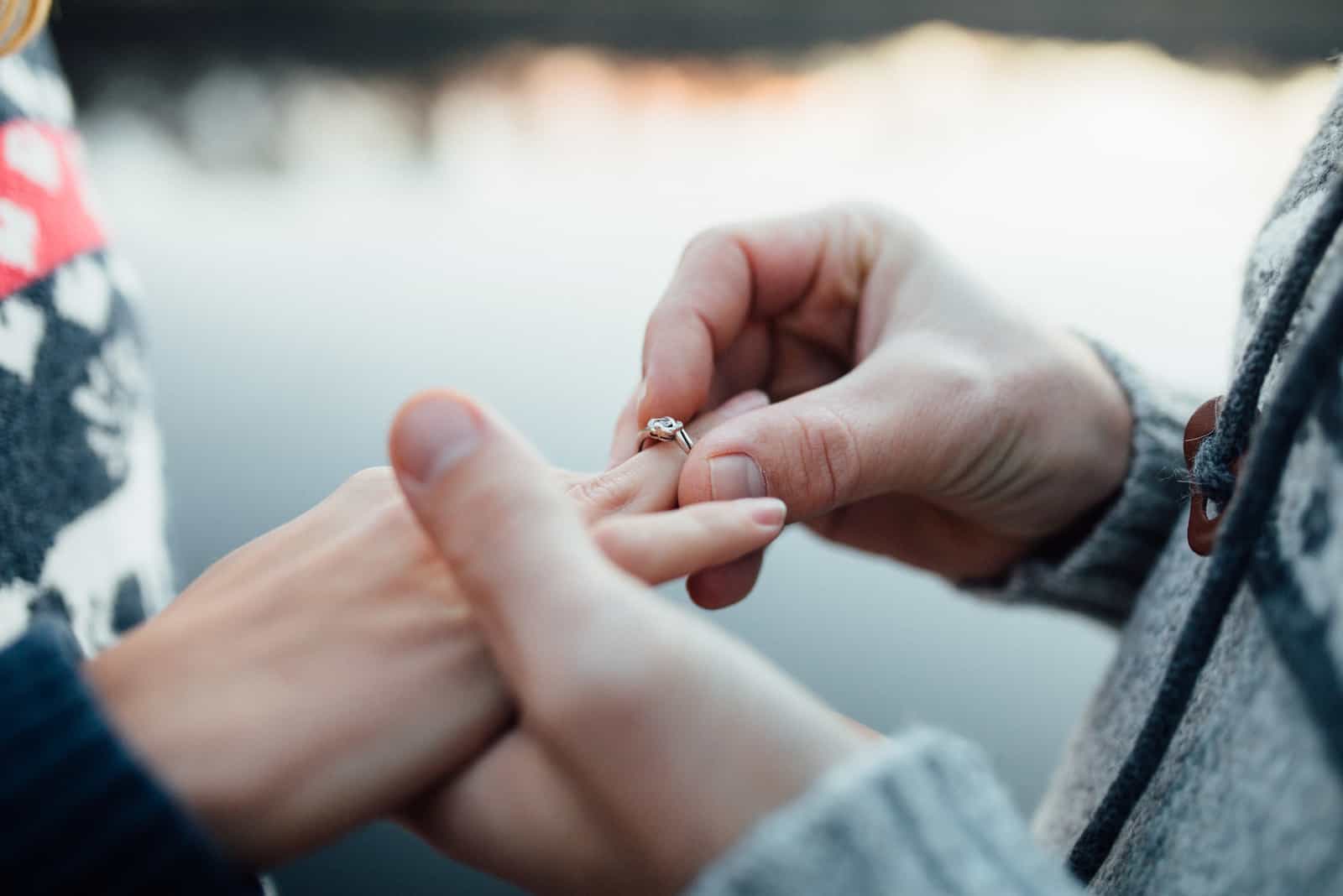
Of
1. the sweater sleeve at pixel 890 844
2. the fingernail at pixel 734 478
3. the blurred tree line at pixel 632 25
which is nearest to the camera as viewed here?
the sweater sleeve at pixel 890 844

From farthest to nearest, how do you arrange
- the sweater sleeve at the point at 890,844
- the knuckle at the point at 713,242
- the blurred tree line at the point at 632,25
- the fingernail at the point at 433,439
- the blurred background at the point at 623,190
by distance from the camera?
the blurred tree line at the point at 632,25, the blurred background at the point at 623,190, the knuckle at the point at 713,242, the fingernail at the point at 433,439, the sweater sleeve at the point at 890,844

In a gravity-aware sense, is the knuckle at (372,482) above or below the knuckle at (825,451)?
above

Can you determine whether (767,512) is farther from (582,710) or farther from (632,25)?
(632,25)

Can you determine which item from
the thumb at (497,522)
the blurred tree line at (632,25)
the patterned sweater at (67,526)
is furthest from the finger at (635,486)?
the blurred tree line at (632,25)

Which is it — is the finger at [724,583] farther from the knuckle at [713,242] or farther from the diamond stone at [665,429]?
the knuckle at [713,242]

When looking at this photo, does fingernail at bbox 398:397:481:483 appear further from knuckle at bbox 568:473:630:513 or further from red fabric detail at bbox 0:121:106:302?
red fabric detail at bbox 0:121:106:302

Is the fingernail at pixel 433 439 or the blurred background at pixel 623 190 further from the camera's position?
the blurred background at pixel 623 190

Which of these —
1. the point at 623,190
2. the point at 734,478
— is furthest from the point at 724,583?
the point at 623,190
